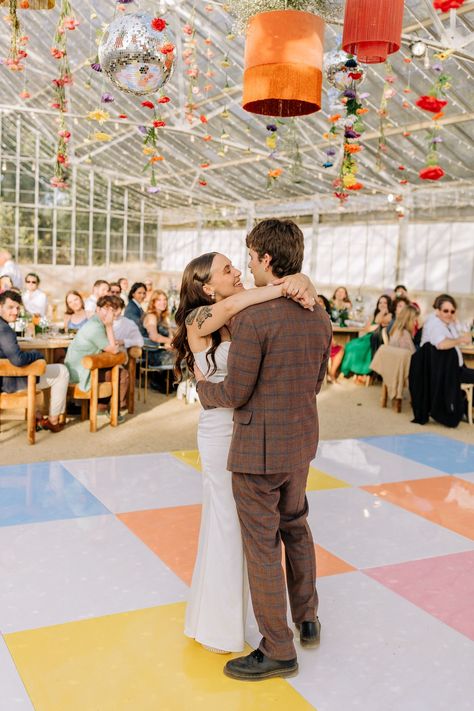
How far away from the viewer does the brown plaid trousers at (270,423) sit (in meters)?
2.22

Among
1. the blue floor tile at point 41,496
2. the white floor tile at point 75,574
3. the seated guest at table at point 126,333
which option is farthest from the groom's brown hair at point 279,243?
the seated guest at table at point 126,333

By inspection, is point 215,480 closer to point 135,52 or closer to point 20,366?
point 135,52

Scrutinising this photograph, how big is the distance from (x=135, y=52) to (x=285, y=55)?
2.96ft

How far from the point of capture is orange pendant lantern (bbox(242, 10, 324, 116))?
2986 mm

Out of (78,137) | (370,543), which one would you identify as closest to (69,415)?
(370,543)

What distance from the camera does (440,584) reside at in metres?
3.24

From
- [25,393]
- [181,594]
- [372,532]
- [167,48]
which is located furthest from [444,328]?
[181,594]

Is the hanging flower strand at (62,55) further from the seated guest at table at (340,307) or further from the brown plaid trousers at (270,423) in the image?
the seated guest at table at (340,307)

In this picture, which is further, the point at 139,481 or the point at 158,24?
the point at 139,481

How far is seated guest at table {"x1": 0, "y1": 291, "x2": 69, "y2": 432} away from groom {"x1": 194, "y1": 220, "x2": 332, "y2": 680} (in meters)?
3.40

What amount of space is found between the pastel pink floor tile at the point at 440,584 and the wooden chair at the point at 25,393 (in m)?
3.13

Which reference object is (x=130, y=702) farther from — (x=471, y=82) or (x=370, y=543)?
(x=471, y=82)

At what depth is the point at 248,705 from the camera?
2.23 m

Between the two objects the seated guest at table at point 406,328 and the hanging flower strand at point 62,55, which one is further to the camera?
the seated guest at table at point 406,328
